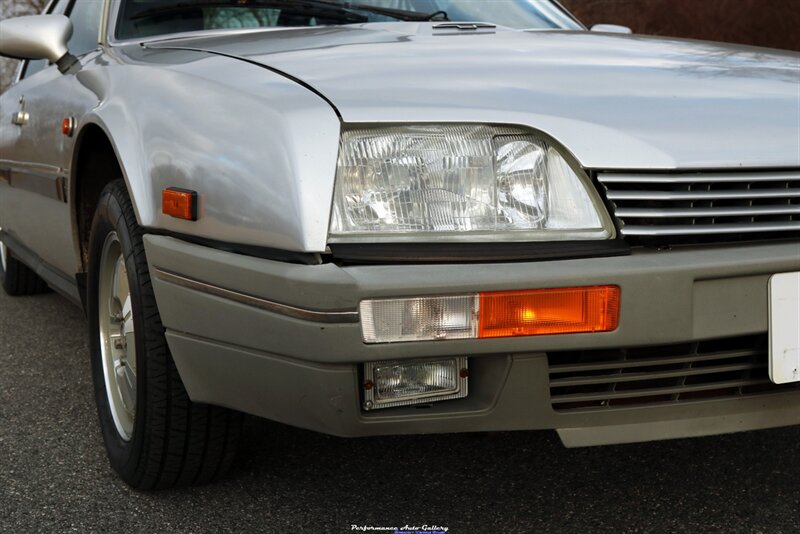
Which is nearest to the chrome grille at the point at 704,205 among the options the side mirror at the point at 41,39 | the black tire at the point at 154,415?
the black tire at the point at 154,415

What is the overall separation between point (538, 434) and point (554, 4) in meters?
1.61

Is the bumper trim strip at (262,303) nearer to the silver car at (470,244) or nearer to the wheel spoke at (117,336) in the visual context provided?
the silver car at (470,244)

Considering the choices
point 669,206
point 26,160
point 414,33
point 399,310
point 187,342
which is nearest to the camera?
point 399,310

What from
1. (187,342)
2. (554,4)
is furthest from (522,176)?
(554,4)

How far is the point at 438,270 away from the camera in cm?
176

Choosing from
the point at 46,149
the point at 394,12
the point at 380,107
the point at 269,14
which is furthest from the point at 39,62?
the point at 380,107

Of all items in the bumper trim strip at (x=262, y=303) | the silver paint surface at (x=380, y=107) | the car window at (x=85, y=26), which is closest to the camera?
the bumper trim strip at (x=262, y=303)

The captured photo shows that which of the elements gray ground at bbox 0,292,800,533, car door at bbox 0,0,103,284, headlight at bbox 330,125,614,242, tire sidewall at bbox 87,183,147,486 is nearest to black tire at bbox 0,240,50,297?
car door at bbox 0,0,103,284

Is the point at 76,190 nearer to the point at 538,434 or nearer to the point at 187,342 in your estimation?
the point at 187,342

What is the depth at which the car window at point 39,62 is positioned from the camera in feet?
13.0

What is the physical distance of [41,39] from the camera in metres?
3.15

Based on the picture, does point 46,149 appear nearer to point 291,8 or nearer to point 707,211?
point 291,8

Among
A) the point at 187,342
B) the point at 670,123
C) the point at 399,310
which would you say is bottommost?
the point at 187,342

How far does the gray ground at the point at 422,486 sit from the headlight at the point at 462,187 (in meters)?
0.72
